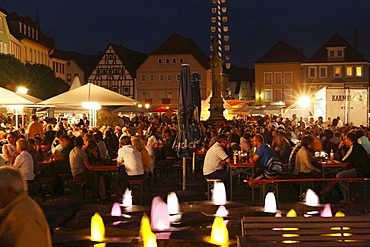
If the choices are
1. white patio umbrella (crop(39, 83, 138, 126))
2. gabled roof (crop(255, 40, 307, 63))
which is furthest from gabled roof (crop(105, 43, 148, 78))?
white patio umbrella (crop(39, 83, 138, 126))

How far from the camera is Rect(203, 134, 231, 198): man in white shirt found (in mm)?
13953

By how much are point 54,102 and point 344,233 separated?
13.7 metres

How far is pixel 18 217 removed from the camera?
438 cm

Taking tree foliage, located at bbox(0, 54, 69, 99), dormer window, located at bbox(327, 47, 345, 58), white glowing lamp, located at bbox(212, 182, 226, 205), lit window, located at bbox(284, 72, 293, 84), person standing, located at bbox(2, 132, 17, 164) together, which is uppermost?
dormer window, located at bbox(327, 47, 345, 58)

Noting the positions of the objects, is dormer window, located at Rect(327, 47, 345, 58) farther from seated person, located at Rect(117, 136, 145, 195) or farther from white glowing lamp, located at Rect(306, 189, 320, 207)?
seated person, located at Rect(117, 136, 145, 195)

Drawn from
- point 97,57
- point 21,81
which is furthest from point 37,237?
point 97,57

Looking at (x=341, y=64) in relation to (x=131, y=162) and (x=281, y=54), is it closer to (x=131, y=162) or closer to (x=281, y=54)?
(x=281, y=54)

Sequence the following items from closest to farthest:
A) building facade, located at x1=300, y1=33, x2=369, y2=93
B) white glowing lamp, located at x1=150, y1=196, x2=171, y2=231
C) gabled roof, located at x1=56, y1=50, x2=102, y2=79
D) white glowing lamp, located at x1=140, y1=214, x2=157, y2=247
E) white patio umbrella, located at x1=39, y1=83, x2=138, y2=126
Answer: white glowing lamp, located at x1=140, y1=214, x2=157, y2=247 → white glowing lamp, located at x1=150, y1=196, x2=171, y2=231 → white patio umbrella, located at x1=39, y1=83, x2=138, y2=126 → building facade, located at x1=300, y1=33, x2=369, y2=93 → gabled roof, located at x1=56, y1=50, x2=102, y2=79

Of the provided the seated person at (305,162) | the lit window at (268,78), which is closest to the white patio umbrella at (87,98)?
the seated person at (305,162)

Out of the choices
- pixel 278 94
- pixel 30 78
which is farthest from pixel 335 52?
pixel 30 78

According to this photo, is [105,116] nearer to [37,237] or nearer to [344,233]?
[344,233]

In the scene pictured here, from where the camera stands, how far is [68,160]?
1527 cm

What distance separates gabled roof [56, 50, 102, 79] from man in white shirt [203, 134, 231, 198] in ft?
248

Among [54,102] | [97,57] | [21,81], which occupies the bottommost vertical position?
[54,102]
